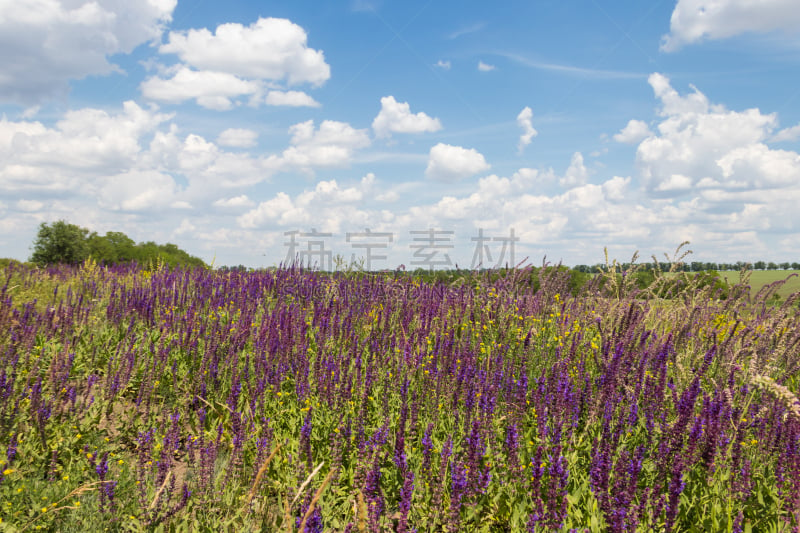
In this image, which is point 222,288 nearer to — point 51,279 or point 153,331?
point 153,331

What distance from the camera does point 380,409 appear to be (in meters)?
4.01

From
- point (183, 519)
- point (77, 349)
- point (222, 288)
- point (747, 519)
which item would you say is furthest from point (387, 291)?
point (747, 519)

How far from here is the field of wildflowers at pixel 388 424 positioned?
2.83 metres

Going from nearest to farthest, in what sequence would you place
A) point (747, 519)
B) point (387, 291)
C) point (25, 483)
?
point (747, 519), point (25, 483), point (387, 291)

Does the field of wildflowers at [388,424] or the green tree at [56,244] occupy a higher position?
the green tree at [56,244]

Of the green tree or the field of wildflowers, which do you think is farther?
the green tree

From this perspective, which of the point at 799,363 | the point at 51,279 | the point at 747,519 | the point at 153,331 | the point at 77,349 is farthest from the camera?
the point at 51,279

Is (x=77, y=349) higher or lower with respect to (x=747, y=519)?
higher

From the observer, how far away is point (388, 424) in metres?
3.80

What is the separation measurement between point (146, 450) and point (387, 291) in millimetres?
4318

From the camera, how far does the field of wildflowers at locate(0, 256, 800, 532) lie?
9.28ft

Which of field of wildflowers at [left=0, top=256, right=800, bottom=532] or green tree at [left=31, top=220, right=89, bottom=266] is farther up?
green tree at [left=31, top=220, right=89, bottom=266]

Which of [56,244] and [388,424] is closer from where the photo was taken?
[388,424]

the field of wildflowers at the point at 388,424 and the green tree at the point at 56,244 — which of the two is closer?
the field of wildflowers at the point at 388,424
